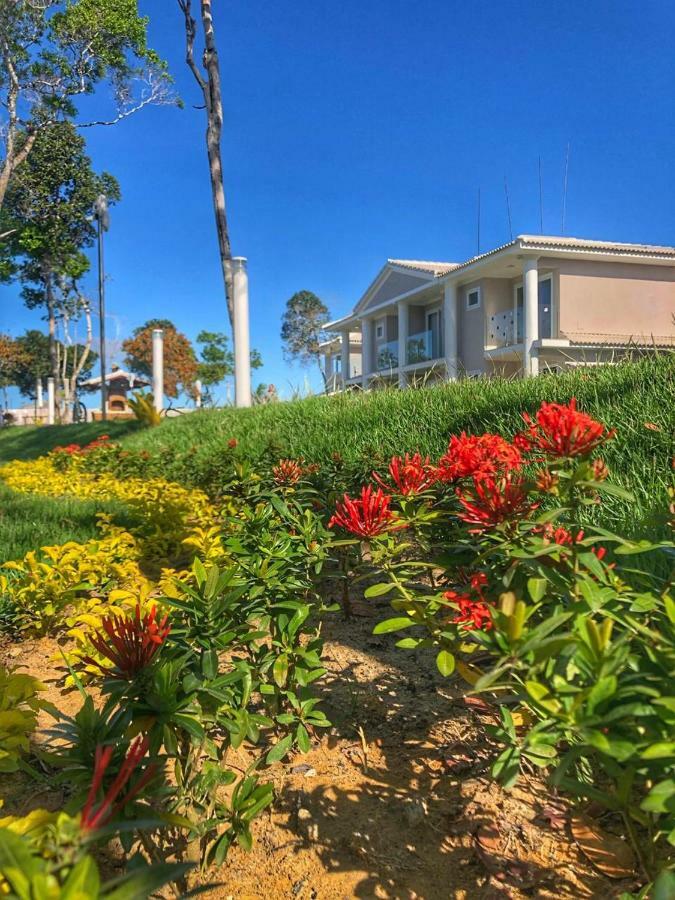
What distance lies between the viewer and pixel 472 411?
4.10 meters

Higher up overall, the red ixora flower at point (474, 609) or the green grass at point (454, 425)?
the green grass at point (454, 425)

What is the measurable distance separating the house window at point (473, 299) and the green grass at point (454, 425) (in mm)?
13247

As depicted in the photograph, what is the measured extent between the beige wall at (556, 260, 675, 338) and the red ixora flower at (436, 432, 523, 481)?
53.5 ft

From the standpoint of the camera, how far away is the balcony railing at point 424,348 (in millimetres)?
20906

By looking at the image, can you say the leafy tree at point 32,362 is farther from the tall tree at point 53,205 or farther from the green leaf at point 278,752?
the green leaf at point 278,752

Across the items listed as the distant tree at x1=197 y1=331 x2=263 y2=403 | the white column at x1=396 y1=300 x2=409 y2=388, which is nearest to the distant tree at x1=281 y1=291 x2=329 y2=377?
the distant tree at x1=197 y1=331 x2=263 y2=403

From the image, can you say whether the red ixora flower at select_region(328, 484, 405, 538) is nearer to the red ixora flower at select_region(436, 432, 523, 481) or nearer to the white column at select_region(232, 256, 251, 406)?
the red ixora flower at select_region(436, 432, 523, 481)

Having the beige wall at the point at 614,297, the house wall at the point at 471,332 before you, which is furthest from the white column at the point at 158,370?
the beige wall at the point at 614,297

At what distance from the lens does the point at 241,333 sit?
10383 mm

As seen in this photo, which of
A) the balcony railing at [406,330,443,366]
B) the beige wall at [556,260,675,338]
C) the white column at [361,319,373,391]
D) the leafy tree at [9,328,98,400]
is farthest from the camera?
the leafy tree at [9,328,98,400]

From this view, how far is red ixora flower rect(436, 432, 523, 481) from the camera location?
1.44 m

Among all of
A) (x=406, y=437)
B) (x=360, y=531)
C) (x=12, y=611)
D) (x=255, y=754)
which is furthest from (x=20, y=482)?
(x=360, y=531)

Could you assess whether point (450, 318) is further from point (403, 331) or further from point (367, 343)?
point (367, 343)

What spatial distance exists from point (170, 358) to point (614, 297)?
35301 millimetres
